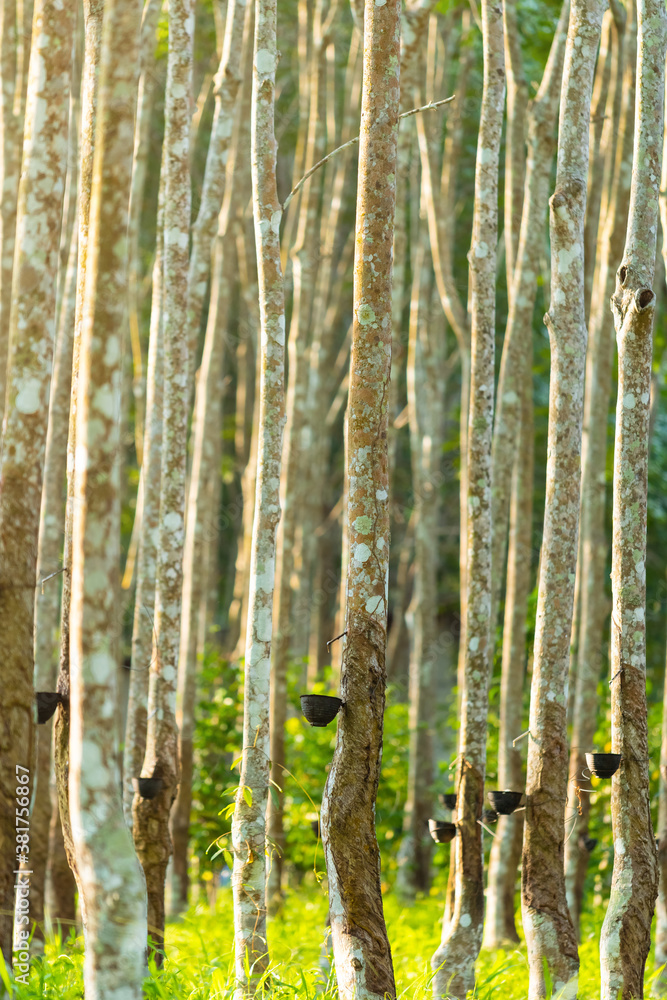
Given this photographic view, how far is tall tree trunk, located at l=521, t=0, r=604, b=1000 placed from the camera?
11.9 ft

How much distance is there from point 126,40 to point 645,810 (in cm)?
308

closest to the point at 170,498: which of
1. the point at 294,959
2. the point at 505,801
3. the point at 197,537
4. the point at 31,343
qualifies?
the point at 31,343

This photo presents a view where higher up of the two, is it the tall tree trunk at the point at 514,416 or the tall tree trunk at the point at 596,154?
the tall tree trunk at the point at 596,154

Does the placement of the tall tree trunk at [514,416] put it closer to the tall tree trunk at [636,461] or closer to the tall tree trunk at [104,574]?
the tall tree trunk at [636,461]

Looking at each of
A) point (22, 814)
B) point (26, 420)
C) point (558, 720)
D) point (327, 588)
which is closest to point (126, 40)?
point (26, 420)

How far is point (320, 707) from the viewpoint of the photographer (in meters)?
3.34

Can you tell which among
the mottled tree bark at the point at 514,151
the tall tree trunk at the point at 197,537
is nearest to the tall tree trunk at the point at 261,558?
the mottled tree bark at the point at 514,151

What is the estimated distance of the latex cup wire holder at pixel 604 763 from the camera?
11.8ft

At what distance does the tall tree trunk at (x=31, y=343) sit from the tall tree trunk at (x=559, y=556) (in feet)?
6.18

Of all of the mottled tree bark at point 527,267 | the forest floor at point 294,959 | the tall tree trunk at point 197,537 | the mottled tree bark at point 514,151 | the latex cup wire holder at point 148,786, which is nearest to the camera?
the forest floor at point 294,959

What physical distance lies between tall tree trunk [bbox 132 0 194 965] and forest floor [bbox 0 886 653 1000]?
0.43 meters

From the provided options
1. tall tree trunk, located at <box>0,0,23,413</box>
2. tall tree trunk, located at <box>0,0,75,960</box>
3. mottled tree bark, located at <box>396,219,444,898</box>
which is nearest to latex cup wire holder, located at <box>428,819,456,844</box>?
tall tree trunk, located at <box>0,0,75,960</box>

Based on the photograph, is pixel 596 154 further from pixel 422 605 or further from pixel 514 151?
pixel 422 605
